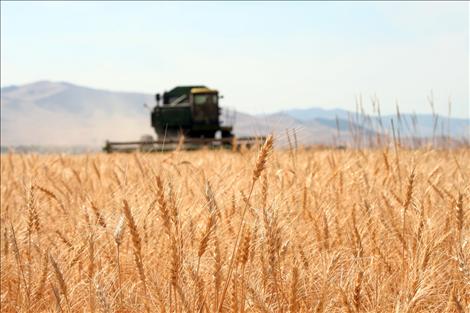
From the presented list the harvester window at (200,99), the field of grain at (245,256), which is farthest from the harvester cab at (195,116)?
the field of grain at (245,256)

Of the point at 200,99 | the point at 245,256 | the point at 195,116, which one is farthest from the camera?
the point at 200,99

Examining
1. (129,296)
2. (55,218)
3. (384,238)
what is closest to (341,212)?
(384,238)

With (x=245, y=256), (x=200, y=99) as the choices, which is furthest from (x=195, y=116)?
(x=245, y=256)

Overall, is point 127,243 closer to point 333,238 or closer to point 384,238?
point 333,238

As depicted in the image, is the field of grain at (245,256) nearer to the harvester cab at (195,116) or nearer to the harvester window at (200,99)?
the harvester cab at (195,116)

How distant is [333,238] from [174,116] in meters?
22.4

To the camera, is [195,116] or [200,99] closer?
[195,116]

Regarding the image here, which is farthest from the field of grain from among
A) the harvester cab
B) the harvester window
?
the harvester window

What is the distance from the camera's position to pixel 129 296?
172 centimetres

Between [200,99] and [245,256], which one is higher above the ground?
[200,99]

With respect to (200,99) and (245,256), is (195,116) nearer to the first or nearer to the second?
(200,99)

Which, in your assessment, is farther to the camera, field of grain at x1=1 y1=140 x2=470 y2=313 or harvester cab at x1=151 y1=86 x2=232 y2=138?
harvester cab at x1=151 y1=86 x2=232 y2=138

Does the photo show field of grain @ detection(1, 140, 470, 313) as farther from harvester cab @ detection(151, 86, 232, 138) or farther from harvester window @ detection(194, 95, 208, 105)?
harvester window @ detection(194, 95, 208, 105)

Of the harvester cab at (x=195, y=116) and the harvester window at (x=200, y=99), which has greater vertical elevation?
the harvester window at (x=200, y=99)
